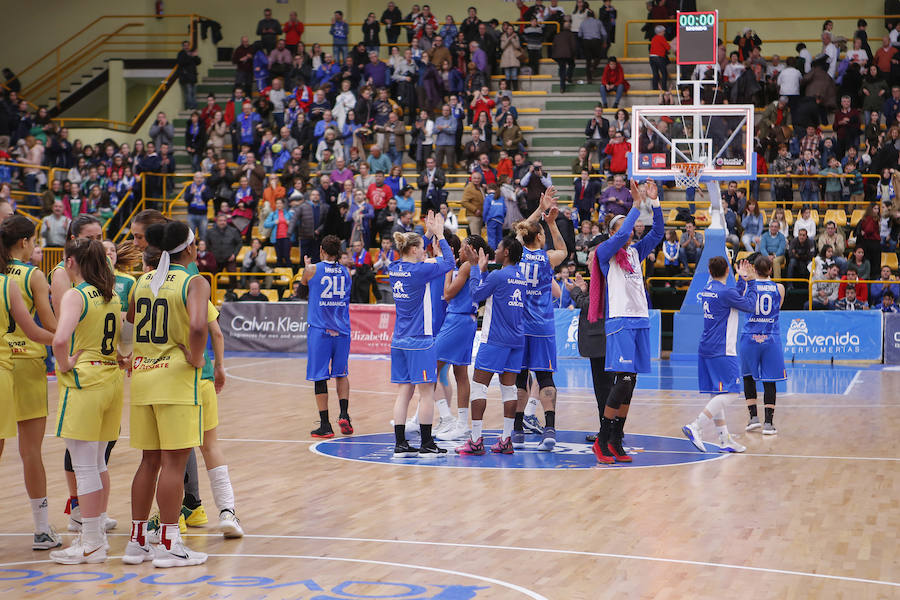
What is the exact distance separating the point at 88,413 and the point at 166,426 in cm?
59

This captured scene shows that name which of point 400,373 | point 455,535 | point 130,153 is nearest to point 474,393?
point 400,373

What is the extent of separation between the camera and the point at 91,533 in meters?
6.65

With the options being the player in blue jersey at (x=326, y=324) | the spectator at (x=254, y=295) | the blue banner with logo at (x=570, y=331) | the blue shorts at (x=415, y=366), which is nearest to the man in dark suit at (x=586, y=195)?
the blue banner with logo at (x=570, y=331)

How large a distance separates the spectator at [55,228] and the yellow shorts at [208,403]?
57.0 feet

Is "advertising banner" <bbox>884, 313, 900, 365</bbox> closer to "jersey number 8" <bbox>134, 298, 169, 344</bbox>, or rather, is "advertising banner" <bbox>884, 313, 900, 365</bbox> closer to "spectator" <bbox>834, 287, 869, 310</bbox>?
"spectator" <bbox>834, 287, 869, 310</bbox>

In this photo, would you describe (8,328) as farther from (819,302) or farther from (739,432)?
(819,302)

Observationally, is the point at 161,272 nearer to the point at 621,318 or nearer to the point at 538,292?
the point at 621,318

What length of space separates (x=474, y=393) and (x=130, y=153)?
19727mm

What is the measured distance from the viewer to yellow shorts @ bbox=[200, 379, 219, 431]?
724cm

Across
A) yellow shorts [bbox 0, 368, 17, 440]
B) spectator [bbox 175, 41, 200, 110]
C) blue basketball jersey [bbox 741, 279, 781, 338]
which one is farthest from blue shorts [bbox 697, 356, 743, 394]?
spectator [bbox 175, 41, 200, 110]

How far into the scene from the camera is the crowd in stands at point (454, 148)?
74.3ft

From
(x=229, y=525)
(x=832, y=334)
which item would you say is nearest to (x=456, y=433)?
(x=229, y=525)

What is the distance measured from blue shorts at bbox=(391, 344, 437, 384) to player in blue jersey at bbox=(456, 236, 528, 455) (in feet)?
1.53

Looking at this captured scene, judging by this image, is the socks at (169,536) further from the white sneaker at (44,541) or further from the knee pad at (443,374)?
the knee pad at (443,374)
